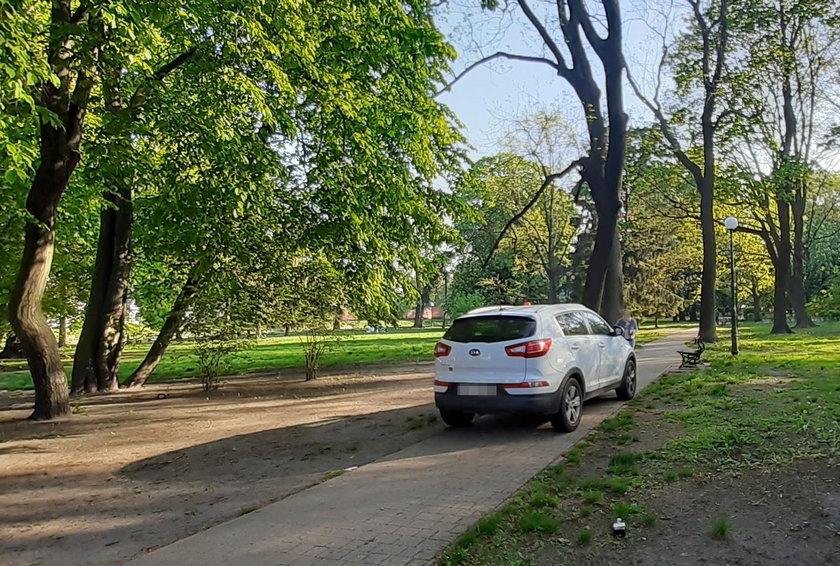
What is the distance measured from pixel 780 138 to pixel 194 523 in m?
32.1

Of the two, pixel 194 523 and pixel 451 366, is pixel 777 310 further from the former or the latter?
pixel 194 523

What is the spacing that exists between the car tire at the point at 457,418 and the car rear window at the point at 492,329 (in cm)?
110

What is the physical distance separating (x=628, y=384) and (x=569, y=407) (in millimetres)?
2964

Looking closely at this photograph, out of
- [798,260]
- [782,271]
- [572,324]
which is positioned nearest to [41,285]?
[572,324]

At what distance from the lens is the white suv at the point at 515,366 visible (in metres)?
7.98

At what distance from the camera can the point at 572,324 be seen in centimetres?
928

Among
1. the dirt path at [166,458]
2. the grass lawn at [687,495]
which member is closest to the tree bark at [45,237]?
the dirt path at [166,458]

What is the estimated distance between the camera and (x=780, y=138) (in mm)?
29562

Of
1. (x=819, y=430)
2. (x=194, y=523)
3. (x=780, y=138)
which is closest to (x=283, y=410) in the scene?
(x=194, y=523)

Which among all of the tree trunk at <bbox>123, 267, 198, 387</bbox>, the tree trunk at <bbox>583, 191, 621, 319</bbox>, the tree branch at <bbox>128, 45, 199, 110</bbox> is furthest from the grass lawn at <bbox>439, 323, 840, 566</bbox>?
the tree trunk at <bbox>123, 267, 198, 387</bbox>

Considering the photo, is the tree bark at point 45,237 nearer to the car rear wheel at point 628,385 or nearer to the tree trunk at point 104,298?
the tree trunk at point 104,298

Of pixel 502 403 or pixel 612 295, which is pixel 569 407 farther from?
pixel 612 295

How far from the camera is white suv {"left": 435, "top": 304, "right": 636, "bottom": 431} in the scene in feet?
26.2

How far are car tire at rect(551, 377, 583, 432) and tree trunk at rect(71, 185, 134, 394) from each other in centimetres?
1016
